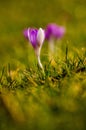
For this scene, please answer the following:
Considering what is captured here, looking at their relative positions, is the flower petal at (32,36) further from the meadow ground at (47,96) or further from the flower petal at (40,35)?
the meadow ground at (47,96)

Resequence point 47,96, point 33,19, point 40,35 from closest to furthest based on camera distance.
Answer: point 47,96
point 40,35
point 33,19

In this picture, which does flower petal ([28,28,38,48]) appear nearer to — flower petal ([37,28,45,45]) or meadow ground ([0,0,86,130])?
flower petal ([37,28,45,45])

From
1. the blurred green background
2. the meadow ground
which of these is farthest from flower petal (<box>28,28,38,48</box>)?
the blurred green background

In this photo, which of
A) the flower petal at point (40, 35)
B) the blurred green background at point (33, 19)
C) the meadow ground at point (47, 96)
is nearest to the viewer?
Answer: the meadow ground at point (47, 96)

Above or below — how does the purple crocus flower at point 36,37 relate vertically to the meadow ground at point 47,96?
above

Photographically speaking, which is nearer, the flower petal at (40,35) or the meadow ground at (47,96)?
the meadow ground at (47,96)

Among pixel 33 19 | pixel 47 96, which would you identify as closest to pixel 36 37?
pixel 47 96

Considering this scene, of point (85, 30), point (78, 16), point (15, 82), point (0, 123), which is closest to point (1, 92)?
point (15, 82)

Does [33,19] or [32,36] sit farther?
[33,19]

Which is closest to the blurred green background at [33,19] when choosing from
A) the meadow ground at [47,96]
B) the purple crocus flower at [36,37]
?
the purple crocus flower at [36,37]

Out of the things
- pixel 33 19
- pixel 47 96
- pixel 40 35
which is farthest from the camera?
pixel 33 19

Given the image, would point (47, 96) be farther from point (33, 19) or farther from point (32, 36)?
point (33, 19)
